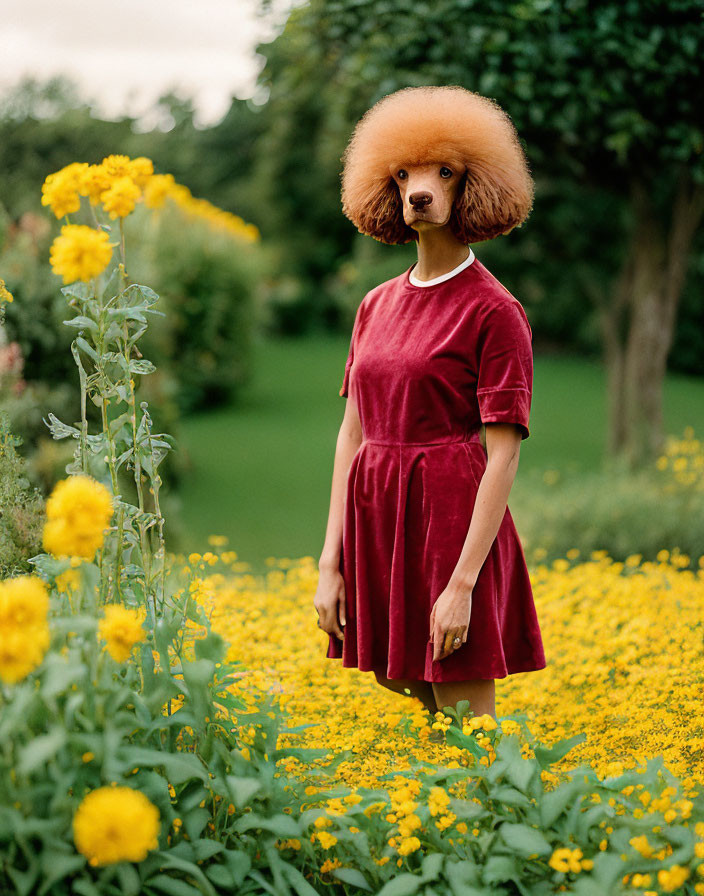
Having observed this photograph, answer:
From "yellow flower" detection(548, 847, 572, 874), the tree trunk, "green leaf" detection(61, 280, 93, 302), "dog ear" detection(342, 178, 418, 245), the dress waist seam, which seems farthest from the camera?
the tree trunk

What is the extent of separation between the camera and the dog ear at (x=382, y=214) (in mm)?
2236

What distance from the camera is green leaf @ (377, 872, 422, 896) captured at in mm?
1624

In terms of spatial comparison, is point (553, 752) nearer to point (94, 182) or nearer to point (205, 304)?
point (94, 182)

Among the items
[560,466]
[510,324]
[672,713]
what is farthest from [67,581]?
[560,466]

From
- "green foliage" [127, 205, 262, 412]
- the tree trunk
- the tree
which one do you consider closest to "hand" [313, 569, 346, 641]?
the tree

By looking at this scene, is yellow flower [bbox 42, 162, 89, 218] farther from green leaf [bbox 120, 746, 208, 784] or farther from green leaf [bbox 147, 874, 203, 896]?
green leaf [bbox 147, 874, 203, 896]

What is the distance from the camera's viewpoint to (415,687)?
2383 millimetres

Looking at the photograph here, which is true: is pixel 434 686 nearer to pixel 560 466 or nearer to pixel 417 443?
pixel 417 443

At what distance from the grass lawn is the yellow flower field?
2.16m

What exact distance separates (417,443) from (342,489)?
0.91 ft

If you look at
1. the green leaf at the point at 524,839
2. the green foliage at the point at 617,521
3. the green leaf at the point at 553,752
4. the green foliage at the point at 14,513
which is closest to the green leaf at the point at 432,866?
the green leaf at the point at 524,839

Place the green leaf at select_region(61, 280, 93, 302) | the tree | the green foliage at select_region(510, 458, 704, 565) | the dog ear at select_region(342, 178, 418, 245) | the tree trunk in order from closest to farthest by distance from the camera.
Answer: the green leaf at select_region(61, 280, 93, 302), the dog ear at select_region(342, 178, 418, 245), the tree, the green foliage at select_region(510, 458, 704, 565), the tree trunk

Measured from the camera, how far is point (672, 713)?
2.63 meters

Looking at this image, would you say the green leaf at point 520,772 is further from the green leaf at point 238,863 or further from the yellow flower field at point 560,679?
the green leaf at point 238,863
